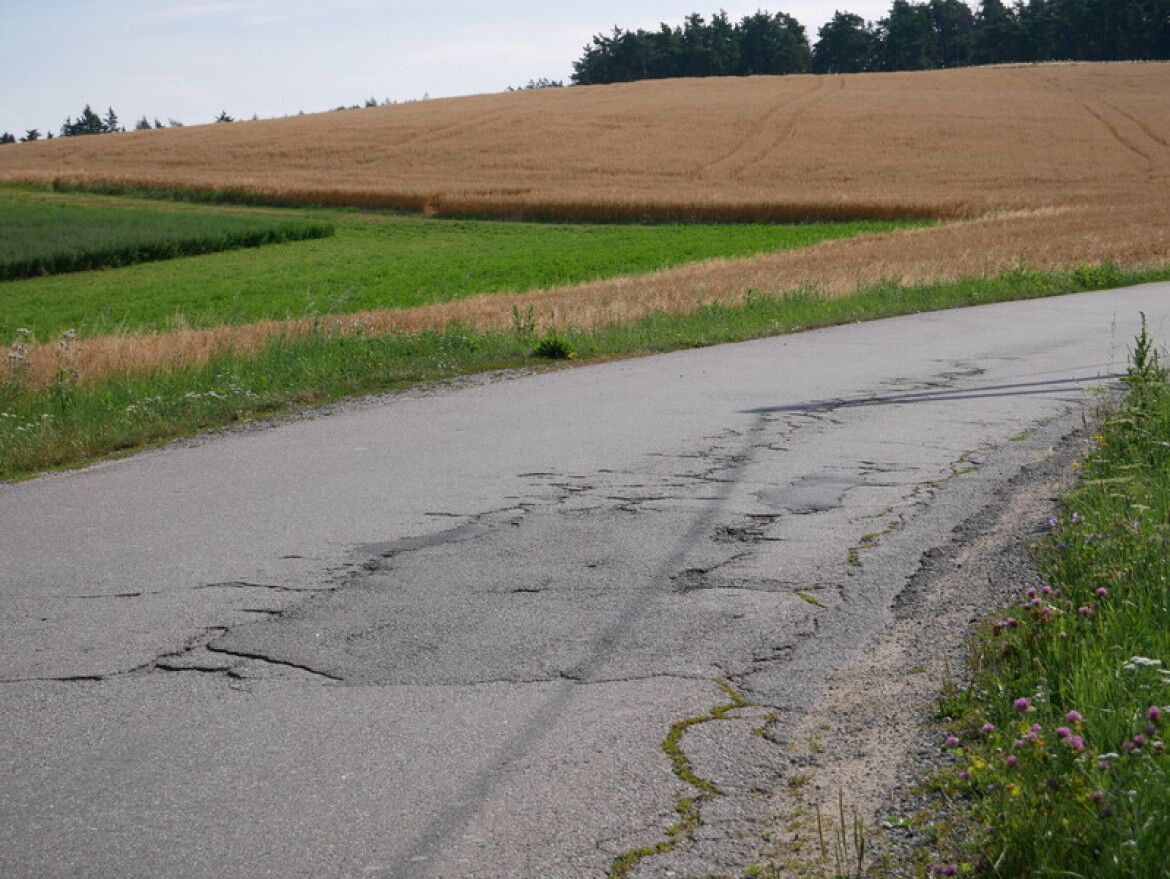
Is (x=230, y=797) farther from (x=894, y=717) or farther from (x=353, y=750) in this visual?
(x=894, y=717)

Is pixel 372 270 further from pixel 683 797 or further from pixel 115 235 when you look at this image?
pixel 683 797

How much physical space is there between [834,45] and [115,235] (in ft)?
354

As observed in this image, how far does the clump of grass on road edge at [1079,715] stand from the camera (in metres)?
3.06

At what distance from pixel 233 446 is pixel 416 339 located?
5.61 metres

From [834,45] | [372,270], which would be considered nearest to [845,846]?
[372,270]

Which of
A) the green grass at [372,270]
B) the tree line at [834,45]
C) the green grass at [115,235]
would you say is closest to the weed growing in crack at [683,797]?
the green grass at [372,270]

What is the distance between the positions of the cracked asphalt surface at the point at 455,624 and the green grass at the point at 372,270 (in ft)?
49.9

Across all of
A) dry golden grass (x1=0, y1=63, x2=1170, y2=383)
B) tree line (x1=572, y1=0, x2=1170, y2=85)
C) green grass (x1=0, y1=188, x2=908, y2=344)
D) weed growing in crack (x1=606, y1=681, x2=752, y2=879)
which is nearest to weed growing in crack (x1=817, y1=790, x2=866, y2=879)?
weed growing in crack (x1=606, y1=681, x2=752, y2=879)

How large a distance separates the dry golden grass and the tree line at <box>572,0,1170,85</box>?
Result: 3138 centimetres

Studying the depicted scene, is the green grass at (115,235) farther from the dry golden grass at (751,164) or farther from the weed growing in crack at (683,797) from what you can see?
the weed growing in crack at (683,797)

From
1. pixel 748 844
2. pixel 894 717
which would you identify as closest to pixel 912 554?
pixel 894 717

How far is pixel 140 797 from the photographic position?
3852 mm

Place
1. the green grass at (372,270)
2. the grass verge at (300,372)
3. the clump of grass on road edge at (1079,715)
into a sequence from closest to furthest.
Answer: the clump of grass on road edge at (1079,715)
the grass verge at (300,372)
the green grass at (372,270)

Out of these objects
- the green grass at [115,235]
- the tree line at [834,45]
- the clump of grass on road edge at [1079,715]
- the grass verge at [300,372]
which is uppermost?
the tree line at [834,45]
